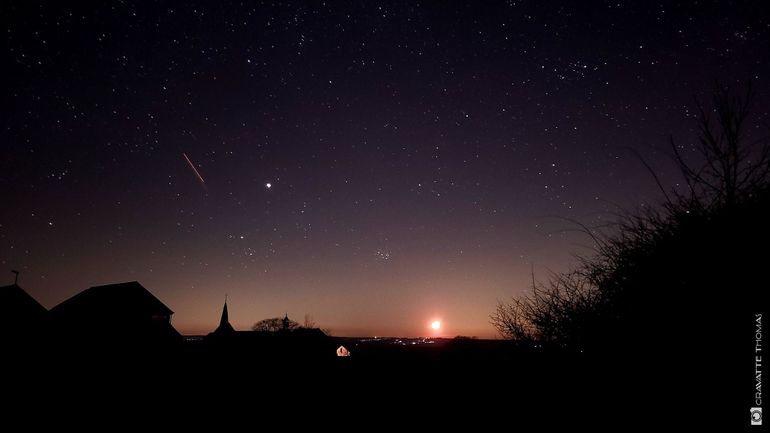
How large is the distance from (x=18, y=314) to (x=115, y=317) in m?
7.16

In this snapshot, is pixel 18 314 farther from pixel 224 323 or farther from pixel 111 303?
pixel 224 323

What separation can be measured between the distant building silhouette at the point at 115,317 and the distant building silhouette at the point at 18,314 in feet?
4.94

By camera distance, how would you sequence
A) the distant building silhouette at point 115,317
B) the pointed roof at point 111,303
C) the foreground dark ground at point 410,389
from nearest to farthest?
the foreground dark ground at point 410,389
the distant building silhouette at point 115,317
the pointed roof at point 111,303

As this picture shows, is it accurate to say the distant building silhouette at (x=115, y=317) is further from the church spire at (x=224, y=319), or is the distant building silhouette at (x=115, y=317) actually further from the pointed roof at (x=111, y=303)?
the church spire at (x=224, y=319)

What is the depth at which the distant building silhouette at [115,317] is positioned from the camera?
28.5 metres

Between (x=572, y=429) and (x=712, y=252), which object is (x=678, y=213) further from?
(x=572, y=429)

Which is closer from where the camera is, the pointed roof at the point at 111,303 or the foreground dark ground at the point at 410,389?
the foreground dark ground at the point at 410,389

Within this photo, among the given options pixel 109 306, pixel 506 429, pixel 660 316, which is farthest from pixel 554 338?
pixel 109 306

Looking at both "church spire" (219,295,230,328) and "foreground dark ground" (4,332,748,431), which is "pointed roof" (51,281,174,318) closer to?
"foreground dark ground" (4,332,748,431)

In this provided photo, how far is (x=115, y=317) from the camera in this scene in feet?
104

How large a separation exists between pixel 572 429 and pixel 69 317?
1565 inches

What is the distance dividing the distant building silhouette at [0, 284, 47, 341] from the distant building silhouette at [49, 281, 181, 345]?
1505 mm

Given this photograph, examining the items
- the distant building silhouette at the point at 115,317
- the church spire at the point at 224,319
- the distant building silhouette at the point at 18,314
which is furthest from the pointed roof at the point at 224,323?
the distant building silhouette at the point at 18,314

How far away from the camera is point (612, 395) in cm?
469
